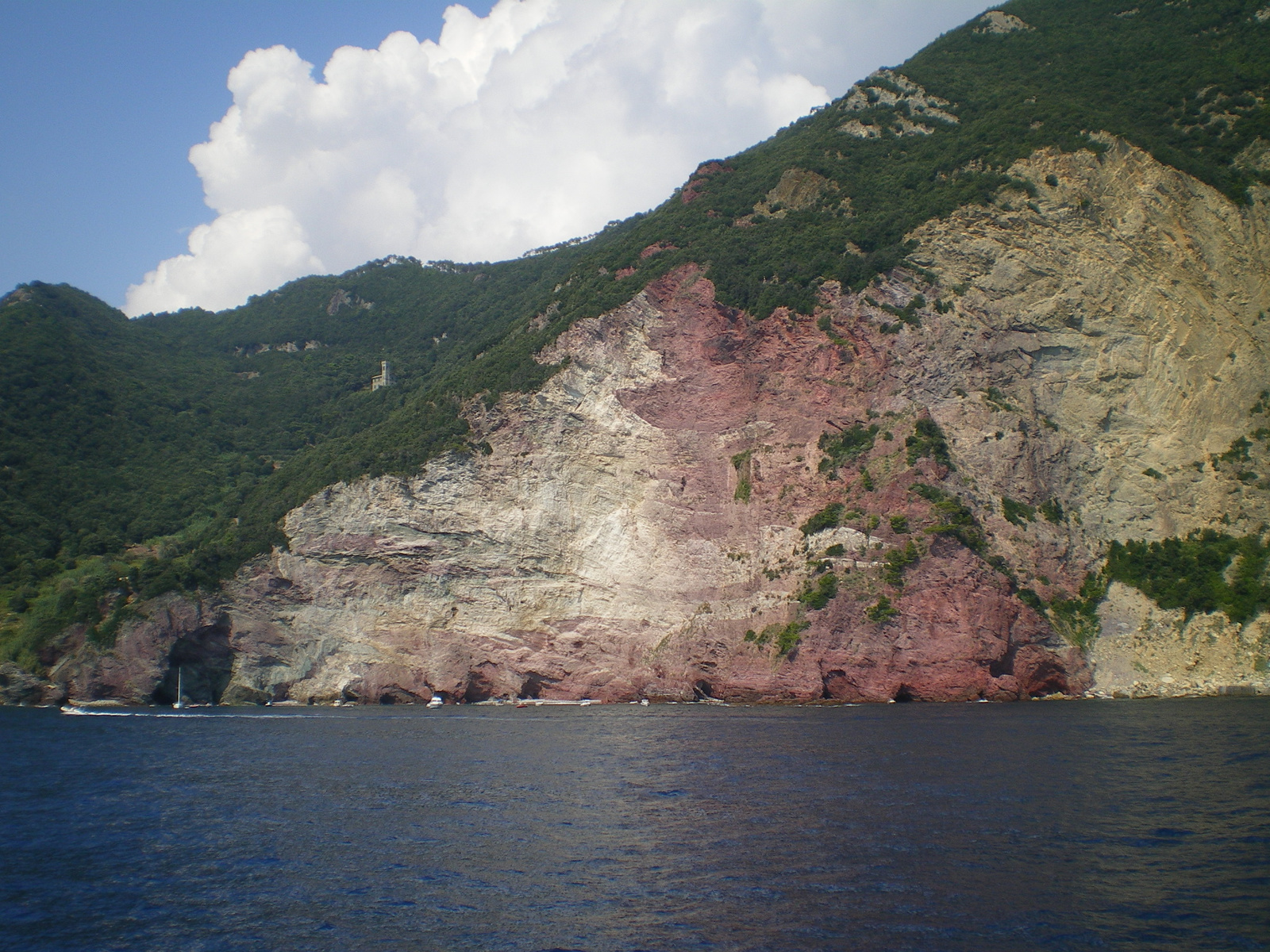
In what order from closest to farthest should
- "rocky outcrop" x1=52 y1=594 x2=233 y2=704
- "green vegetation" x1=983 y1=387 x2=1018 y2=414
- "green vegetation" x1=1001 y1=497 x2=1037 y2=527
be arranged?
"green vegetation" x1=1001 y1=497 x2=1037 y2=527 → "green vegetation" x1=983 y1=387 x2=1018 y2=414 → "rocky outcrop" x1=52 y1=594 x2=233 y2=704

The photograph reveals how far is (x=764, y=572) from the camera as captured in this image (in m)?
48.3

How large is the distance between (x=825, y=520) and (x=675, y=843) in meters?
32.0

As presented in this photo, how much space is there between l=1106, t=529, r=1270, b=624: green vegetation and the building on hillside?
78934 mm

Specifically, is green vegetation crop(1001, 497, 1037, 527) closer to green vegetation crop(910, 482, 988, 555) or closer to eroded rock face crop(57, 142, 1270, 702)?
eroded rock face crop(57, 142, 1270, 702)

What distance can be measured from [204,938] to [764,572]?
124 ft

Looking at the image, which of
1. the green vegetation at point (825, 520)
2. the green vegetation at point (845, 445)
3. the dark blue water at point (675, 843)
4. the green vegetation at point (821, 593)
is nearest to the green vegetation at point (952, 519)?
the green vegetation at point (825, 520)

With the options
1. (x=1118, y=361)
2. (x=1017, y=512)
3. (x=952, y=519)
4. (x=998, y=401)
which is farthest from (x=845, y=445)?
(x=1118, y=361)

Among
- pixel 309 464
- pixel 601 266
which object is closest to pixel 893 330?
pixel 601 266

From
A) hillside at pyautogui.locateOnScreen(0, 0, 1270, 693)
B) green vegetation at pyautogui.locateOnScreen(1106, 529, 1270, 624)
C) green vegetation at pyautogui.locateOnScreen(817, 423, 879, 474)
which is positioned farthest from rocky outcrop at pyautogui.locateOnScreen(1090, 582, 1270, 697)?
green vegetation at pyautogui.locateOnScreen(817, 423, 879, 474)

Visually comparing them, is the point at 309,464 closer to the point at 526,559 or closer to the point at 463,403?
the point at 463,403

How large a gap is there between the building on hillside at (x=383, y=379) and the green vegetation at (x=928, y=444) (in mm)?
68035

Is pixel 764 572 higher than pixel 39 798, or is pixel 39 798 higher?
pixel 764 572

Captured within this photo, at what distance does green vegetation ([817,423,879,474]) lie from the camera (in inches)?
1966

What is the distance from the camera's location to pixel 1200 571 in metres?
43.5
